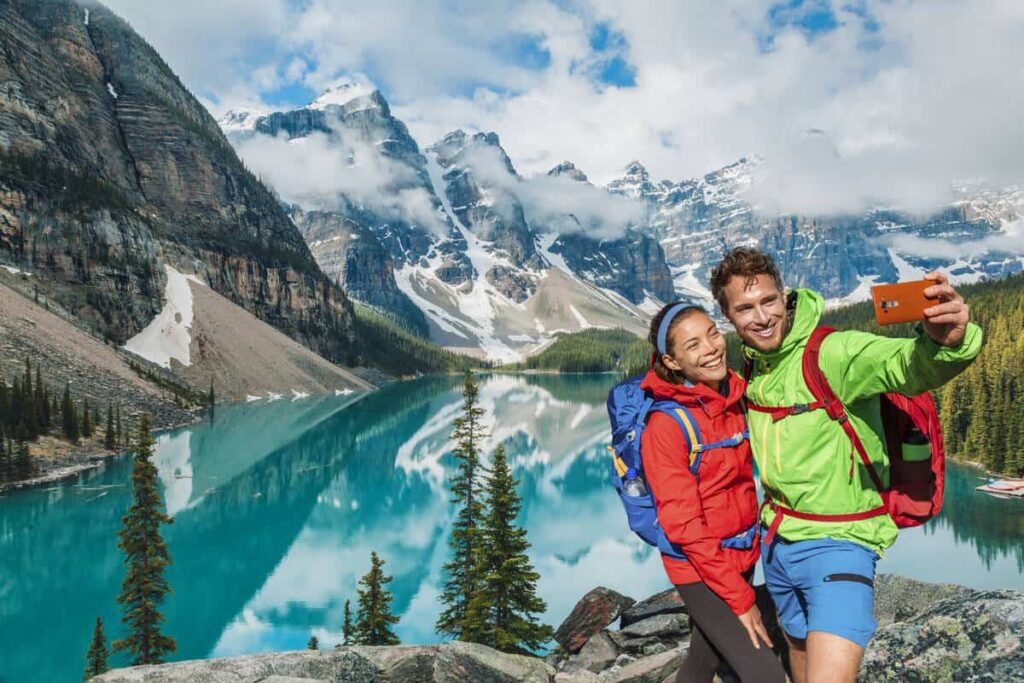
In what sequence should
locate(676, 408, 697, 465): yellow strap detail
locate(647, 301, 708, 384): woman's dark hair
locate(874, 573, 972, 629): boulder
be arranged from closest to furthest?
locate(676, 408, 697, 465): yellow strap detail → locate(647, 301, 708, 384): woman's dark hair → locate(874, 573, 972, 629): boulder

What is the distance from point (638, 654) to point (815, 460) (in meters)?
7.23

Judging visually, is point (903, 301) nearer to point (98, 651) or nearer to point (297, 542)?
point (98, 651)


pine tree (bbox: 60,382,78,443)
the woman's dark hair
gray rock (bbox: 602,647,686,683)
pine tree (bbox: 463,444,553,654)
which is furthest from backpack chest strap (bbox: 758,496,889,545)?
pine tree (bbox: 60,382,78,443)

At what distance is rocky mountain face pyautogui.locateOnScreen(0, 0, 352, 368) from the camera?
88688 mm

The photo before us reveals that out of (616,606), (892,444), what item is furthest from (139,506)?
(892,444)

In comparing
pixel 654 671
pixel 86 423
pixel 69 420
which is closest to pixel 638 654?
pixel 654 671

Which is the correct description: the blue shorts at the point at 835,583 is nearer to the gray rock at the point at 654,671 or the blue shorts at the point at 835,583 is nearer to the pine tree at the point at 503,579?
the gray rock at the point at 654,671

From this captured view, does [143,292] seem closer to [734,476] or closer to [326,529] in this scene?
[326,529]

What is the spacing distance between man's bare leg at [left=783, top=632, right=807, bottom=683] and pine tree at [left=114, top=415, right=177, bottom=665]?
1767 cm

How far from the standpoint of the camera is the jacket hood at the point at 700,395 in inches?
150

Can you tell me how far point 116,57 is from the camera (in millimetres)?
132000

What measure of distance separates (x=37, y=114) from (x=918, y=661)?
130m

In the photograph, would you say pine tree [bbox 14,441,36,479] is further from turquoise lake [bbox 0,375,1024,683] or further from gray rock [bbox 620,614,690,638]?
gray rock [bbox 620,614,690,638]

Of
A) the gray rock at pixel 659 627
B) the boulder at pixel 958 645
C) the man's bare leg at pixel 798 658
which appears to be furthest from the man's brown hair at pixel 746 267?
the gray rock at pixel 659 627
